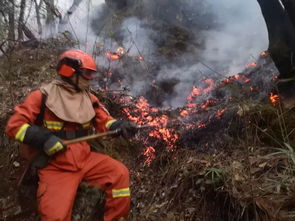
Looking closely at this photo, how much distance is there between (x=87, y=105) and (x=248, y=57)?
795cm

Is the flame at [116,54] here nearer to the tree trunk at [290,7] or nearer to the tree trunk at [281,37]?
the tree trunk at [281,37]

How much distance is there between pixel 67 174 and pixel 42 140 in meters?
0.48

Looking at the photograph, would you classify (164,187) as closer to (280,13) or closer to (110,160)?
(110,160)

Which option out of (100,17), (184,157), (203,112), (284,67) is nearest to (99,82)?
(203,112)

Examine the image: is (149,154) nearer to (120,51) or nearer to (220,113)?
(220,113)

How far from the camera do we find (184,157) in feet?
17.8

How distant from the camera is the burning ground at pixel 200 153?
363 cm

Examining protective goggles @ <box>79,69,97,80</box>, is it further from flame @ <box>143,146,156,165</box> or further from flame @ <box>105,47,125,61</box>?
flame @ <box>105,47,125,61</box>

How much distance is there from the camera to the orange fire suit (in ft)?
11.1

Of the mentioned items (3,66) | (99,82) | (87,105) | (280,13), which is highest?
(280,13)

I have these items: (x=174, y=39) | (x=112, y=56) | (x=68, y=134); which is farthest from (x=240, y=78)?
(x=68, y=134)

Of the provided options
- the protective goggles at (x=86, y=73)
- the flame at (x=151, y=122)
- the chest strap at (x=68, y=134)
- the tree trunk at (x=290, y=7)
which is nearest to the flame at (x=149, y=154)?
the flame at (x=151, y=122)

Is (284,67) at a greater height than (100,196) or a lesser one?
greater

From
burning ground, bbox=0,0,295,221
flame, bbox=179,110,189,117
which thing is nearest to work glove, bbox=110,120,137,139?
burning ground, bbox=0,0,295,221
